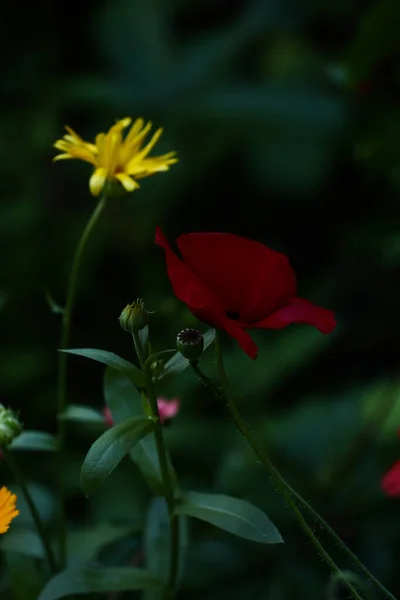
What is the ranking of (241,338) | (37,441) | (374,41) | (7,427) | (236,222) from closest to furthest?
1. (241,338)
2. (7,427)
3. (37,441)
4. (374,41)
5. (236,222)

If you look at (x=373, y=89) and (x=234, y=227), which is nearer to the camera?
(x=373, y=89)

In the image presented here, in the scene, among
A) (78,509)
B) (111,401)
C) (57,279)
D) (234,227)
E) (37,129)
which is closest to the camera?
(111,401)

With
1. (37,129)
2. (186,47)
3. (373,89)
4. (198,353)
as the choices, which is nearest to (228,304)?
(198,353)

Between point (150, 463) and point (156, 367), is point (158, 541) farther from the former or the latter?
point (156, 367)

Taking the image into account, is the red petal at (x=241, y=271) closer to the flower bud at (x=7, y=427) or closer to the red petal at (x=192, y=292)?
the red petal at (x=192, y=292)

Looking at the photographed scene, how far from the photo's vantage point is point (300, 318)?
529 mm

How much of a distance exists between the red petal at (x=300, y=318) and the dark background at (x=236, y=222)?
44 cm

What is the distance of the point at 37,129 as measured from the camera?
1.70 meters

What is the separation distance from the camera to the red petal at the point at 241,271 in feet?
1.80

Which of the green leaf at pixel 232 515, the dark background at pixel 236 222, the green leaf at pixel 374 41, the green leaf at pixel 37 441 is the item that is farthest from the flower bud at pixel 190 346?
the green leaf at pixel 374 41

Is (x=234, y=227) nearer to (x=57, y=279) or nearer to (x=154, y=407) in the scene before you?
(x=57, y=279)

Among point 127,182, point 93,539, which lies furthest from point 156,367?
point 93,539

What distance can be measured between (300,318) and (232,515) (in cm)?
15

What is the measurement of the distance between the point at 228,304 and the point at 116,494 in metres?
0.58
